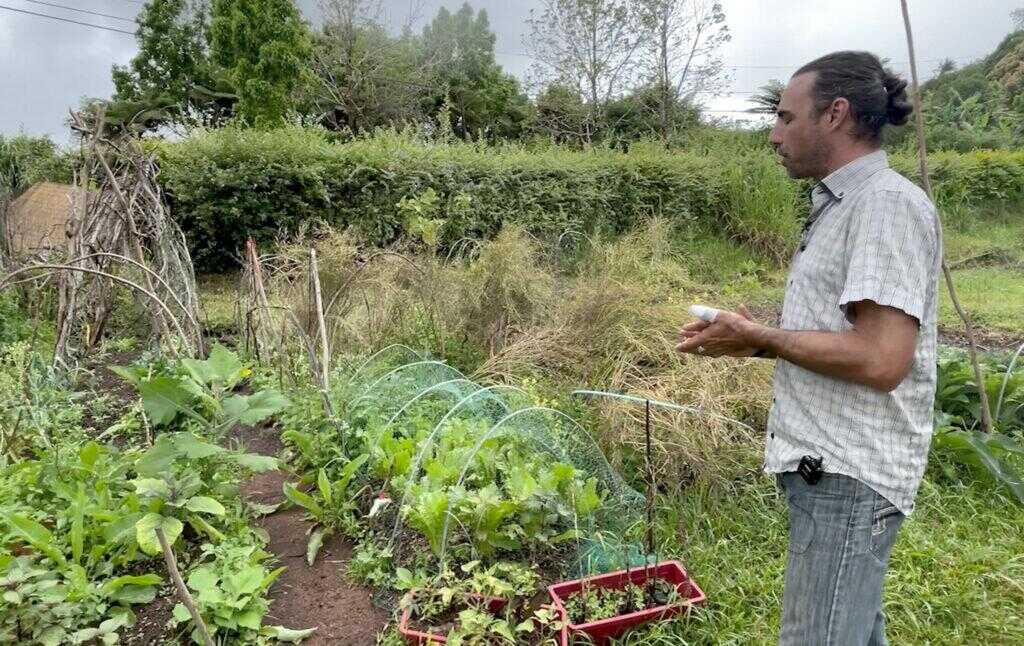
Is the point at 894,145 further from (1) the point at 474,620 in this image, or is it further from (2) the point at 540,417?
(1) the point at 474,620

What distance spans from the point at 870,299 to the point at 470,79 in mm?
20745

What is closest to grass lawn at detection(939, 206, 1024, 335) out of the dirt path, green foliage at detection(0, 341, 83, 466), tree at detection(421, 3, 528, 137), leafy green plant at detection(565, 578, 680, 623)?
leafy green plant at detection(565, 578, 680, 623)

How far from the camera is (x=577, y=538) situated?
7.86ft

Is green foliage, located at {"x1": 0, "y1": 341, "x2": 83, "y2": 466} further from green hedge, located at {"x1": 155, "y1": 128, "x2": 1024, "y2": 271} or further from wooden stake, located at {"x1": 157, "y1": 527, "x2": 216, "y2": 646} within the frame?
green hedge, located at {"x1": 155, "y1": 128, "x2": 1024, "y2": 271}

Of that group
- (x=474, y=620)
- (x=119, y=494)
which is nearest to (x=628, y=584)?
(x=474, y=620)

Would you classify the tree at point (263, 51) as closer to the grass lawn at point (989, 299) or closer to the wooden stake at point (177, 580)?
the grass lawn at point (989, 299)

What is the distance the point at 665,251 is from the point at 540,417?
3.36 metres

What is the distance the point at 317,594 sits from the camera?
2.42m

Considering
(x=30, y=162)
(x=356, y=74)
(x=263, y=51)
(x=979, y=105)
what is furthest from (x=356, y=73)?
(x=979, y=105)

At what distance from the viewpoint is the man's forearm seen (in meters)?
1.25

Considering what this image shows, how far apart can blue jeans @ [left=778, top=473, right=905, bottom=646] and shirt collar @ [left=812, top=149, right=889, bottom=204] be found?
1.94 ft

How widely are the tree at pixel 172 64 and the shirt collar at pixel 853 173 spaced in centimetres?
2256

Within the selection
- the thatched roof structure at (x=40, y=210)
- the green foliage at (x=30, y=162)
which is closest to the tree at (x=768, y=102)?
the thatched roof structure at (x=40, y=210)

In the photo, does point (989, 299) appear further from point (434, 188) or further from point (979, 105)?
point (979, 105)
